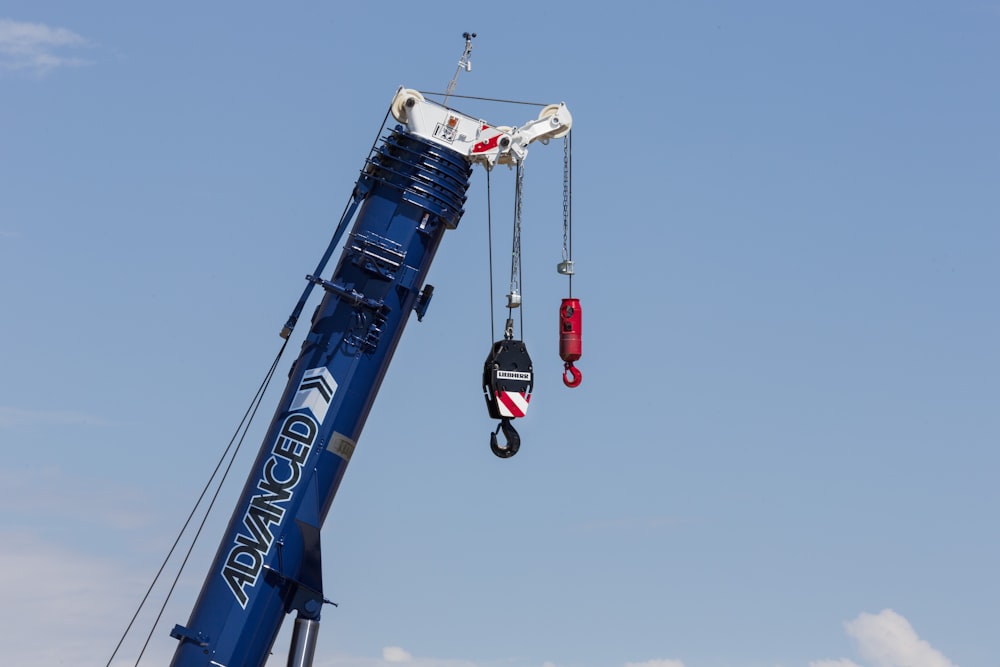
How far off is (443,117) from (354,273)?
7.23 ft

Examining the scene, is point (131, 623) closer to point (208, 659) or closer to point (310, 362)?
point (208, 659)

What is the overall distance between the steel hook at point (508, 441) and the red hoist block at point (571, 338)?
969mm

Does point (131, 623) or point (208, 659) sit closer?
point (208, 659)

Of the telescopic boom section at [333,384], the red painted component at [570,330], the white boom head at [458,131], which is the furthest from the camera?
the red painted component at [570,330]

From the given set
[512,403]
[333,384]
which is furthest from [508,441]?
[333,384]

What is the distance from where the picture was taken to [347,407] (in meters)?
17.3

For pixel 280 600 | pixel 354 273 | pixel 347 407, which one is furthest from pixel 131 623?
pixel 354 273

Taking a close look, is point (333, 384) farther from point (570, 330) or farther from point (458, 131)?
point (458, 131)

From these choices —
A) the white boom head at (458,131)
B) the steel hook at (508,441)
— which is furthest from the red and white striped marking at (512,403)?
the white boom head at (458,131)

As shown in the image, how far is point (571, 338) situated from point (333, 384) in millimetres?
3052

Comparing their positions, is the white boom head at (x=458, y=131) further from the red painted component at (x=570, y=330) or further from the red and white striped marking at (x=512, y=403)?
the red and white striped marking at (x=512, y=403)

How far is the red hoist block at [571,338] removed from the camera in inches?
714

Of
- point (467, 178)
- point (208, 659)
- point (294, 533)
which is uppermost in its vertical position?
point (467, 178)

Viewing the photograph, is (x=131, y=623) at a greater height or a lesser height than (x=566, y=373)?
lesser
